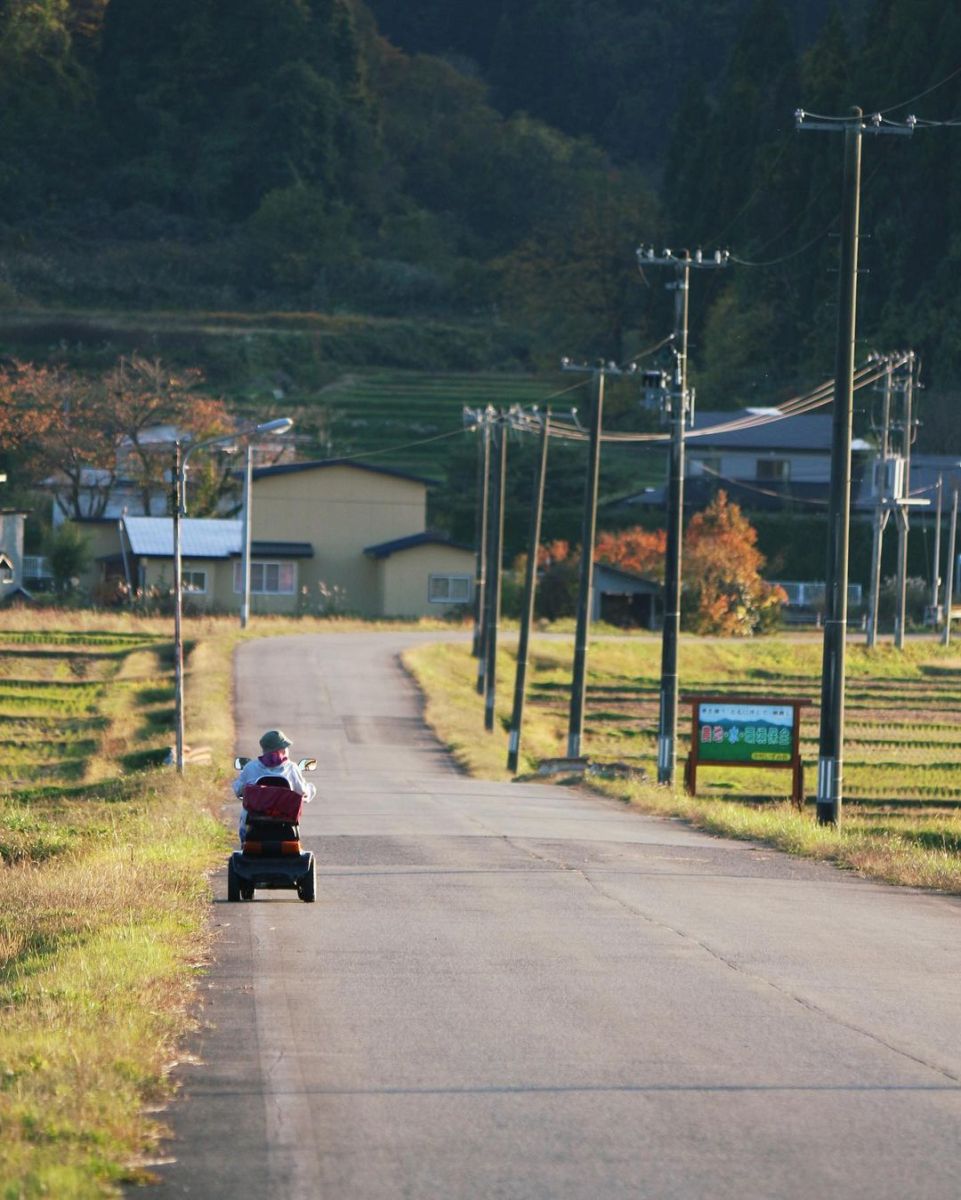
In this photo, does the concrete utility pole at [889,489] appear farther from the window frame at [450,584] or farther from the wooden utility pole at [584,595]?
the wooden utility pole at [584,595]

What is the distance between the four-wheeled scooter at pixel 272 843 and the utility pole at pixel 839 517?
9.82 meters

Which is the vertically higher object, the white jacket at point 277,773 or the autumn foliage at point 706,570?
the autumn foliage at point 706,570

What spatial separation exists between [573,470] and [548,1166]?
74864 mm

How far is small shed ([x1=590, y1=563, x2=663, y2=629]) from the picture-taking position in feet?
229

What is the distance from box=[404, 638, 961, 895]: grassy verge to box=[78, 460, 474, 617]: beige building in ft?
39.6

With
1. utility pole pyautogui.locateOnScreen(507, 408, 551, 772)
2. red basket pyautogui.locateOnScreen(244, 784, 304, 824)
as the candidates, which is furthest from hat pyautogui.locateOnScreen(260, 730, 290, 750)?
utility pole pyautogui.locateOnScreen(507, 408, 551, 772)

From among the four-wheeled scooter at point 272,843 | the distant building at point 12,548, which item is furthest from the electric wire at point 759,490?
the four-wheeled scooter at point 272,843

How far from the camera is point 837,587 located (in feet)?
73.5

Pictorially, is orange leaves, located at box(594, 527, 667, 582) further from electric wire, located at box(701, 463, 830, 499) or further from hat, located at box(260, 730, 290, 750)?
hat, located at box(260, 730, 290, 750)

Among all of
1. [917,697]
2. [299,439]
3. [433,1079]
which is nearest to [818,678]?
[917,697]

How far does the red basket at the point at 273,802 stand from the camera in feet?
44.2

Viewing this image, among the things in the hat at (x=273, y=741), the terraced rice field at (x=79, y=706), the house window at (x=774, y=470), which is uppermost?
the house window at (x=774, y=470)

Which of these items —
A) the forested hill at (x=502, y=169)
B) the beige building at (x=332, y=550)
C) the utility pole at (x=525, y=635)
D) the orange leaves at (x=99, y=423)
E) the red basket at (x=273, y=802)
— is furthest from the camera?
the forested hill at (x=502, y=169)

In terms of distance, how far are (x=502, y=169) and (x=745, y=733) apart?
10152cm
